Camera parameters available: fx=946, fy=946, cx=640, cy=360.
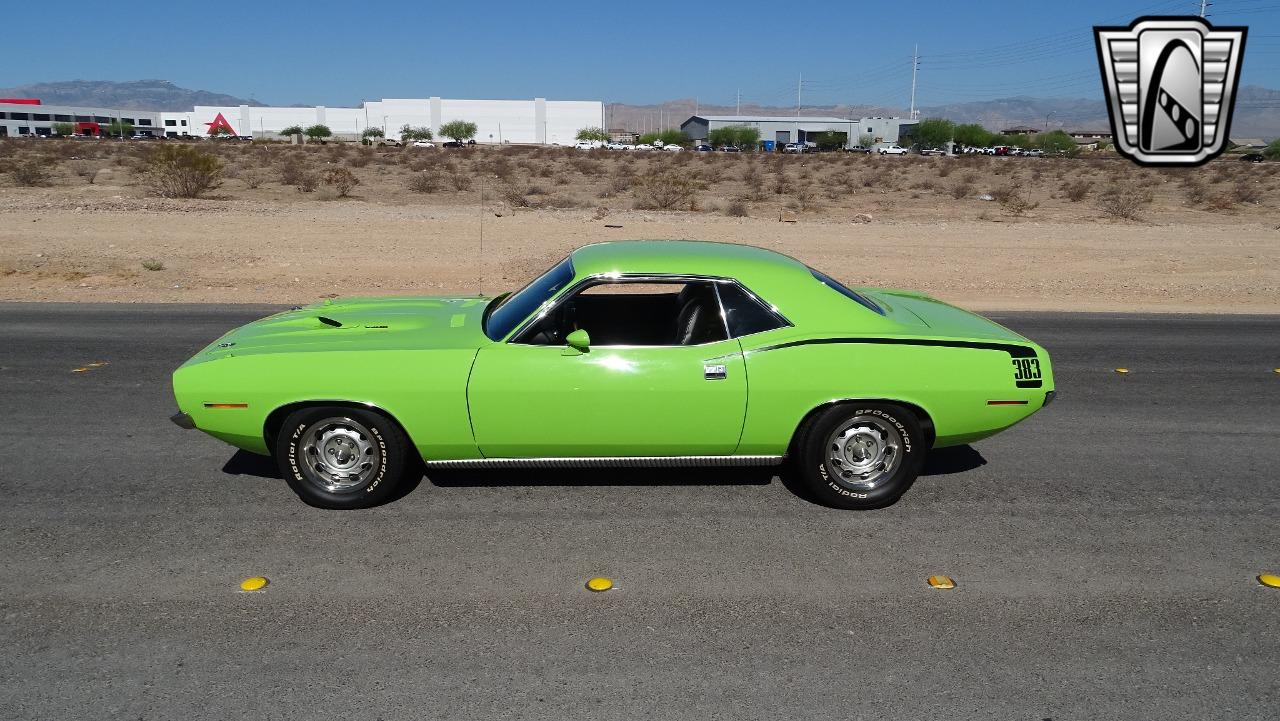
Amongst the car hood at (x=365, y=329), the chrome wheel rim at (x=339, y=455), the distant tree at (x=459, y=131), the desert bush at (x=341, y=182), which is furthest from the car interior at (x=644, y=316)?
the distant tree at (x=459, y=131)

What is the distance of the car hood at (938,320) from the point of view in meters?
5.40

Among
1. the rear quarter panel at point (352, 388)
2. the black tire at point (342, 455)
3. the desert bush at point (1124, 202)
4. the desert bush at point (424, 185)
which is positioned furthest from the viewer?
the desert bush at point (424, 185)

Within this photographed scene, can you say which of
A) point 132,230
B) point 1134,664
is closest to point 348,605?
point 1134,664

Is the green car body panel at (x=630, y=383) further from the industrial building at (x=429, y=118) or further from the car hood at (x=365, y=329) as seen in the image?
the industrial building at (x=429, y=118)

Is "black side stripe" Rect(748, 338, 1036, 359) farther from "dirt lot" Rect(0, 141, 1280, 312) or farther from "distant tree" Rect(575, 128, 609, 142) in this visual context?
"distant tree" Rect(575, 128, 609, 142)

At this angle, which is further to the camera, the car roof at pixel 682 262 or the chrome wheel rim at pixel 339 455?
the car roof at pixel 682 262

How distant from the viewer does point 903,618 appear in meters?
4.11

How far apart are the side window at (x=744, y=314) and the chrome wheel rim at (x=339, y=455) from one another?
2044 millimetres

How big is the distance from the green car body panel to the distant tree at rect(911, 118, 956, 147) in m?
113

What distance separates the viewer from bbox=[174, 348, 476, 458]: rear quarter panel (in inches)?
195

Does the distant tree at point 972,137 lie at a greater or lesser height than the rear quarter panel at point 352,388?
greater

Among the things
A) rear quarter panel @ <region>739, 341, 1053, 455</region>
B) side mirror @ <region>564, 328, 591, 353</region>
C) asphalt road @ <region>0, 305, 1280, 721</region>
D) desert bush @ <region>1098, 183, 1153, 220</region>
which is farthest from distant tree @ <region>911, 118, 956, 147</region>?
side mirror @ <region>564, 328, 591, 353</region>

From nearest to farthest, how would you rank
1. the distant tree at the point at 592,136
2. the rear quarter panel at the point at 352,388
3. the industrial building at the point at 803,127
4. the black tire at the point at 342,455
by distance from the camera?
the rear quarter panel at the point at 352,388, the black tire at the point at 342,455, the distant tree at the point at 592,136, the industrial building at the point at 803,127

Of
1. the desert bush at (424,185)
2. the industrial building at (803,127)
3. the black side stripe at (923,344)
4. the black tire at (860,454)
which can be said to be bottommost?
the black tire at (860,454)
